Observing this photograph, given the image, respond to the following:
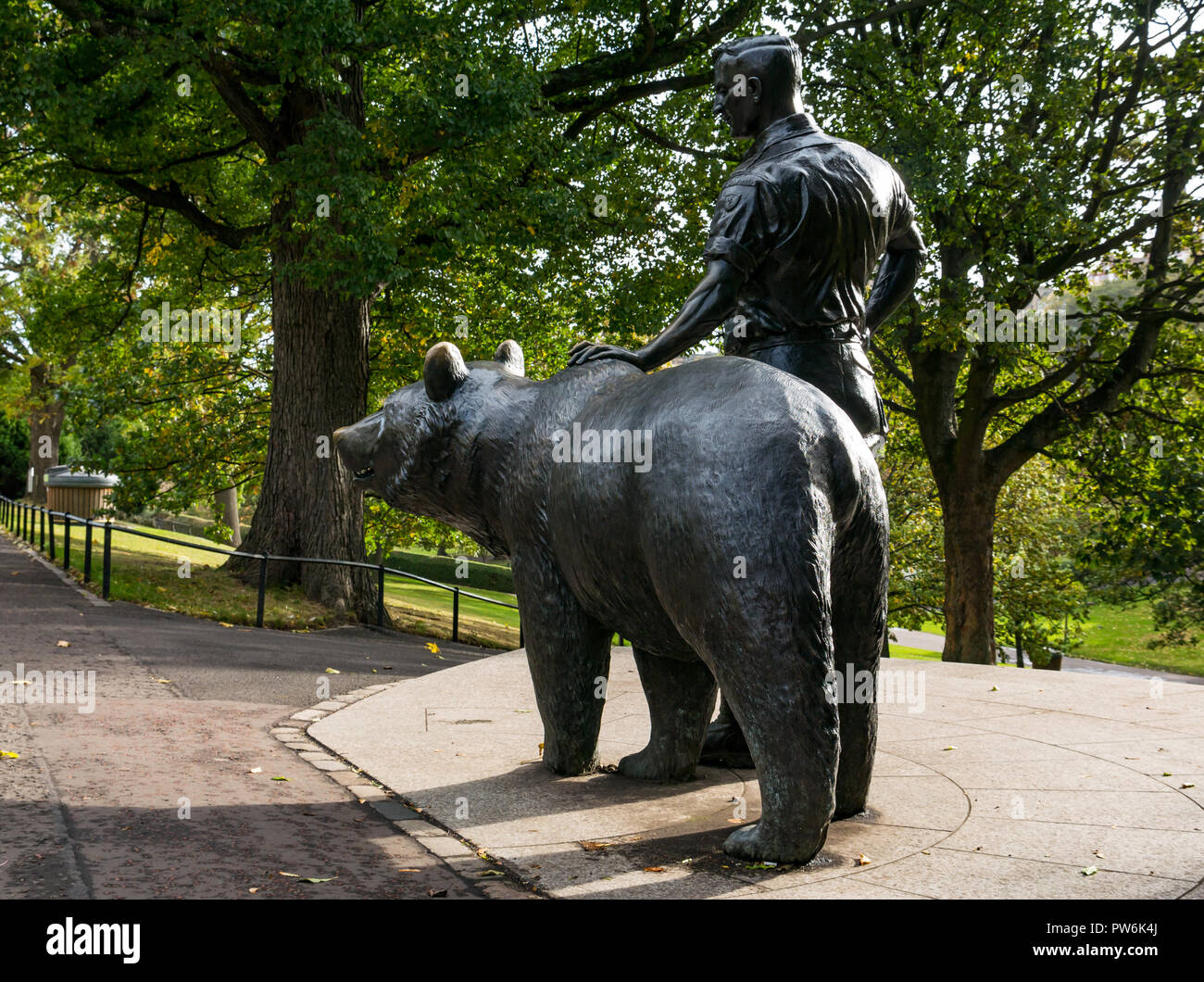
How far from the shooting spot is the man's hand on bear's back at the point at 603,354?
15.5 feet

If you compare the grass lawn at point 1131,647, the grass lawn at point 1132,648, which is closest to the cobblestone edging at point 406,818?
the grass lawn at point 1131,647

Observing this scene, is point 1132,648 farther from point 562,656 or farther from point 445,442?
point 445,442

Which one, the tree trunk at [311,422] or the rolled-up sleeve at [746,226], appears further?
the tree trunk at [311,422]

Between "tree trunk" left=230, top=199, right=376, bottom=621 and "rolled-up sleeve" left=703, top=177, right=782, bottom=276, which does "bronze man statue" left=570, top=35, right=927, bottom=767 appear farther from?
"tree trunk" left=230, top=199, right=376, bottom=621

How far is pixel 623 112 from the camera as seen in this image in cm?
1656

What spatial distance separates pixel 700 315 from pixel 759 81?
118cm

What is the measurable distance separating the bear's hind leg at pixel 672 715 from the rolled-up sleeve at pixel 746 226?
1.87 m

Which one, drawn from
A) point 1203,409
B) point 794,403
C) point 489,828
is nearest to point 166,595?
point 489,828

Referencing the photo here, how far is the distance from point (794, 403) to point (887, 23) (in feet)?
47.6

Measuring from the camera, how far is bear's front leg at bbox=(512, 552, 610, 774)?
4.96 meters

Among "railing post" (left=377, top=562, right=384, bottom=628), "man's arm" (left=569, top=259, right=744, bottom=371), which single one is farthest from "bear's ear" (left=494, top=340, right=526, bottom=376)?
"railing post" (left=377, top=562, right=384, bottom=628)

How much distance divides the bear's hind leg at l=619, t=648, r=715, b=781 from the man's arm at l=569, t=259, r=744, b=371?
1.42 metres

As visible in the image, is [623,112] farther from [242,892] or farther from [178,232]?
[242,892]

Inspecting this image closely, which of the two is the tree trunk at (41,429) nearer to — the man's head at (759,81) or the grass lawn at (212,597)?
the grass lawn at (212,597)
